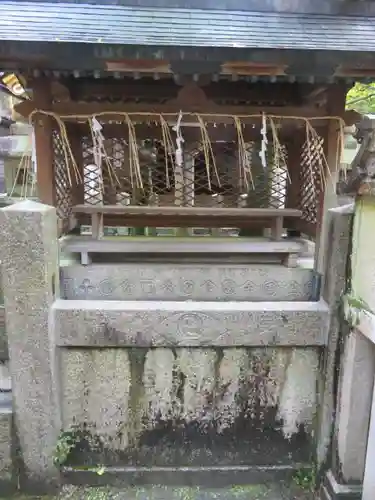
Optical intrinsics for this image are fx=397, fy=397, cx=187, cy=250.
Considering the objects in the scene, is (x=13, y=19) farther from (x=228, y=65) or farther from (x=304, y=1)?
(x=304, y=1)

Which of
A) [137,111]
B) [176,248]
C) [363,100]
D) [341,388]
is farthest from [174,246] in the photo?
[363,100]

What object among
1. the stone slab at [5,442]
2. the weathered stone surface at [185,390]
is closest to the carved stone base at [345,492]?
the weathered stone surface at [185,390]

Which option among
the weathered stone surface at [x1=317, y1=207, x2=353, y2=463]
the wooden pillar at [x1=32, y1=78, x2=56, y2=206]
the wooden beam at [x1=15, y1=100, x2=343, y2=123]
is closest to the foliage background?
the wooden beam at [x1=15, y1=100, x2=343, y2=123]

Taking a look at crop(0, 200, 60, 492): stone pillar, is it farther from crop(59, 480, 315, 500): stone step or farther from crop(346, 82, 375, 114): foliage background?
crop(346, 82, 375, 114): foliage background

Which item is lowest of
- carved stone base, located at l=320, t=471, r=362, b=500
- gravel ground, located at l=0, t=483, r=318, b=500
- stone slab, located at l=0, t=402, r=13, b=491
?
gravel ground, located at l=0, t=483, r=318, b=500

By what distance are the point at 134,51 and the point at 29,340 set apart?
2112 mm

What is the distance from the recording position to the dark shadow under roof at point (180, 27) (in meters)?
2.64

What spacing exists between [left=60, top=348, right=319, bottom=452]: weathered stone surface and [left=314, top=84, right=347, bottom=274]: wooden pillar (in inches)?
32.1

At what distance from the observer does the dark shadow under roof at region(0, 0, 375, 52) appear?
2.64m

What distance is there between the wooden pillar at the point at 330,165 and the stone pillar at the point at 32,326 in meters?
2.06

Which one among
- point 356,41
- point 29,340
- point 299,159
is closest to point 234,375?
point 29,340

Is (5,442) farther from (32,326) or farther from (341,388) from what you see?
(341,388)

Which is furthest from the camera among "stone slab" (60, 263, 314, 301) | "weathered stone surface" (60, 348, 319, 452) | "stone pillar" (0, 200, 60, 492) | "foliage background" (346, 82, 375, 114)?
"foliage background" (346, 82, 375, 114)

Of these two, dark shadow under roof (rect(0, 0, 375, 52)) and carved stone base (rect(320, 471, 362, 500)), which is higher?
dark shadow under roof (rect(0, 0, 375, 52))
